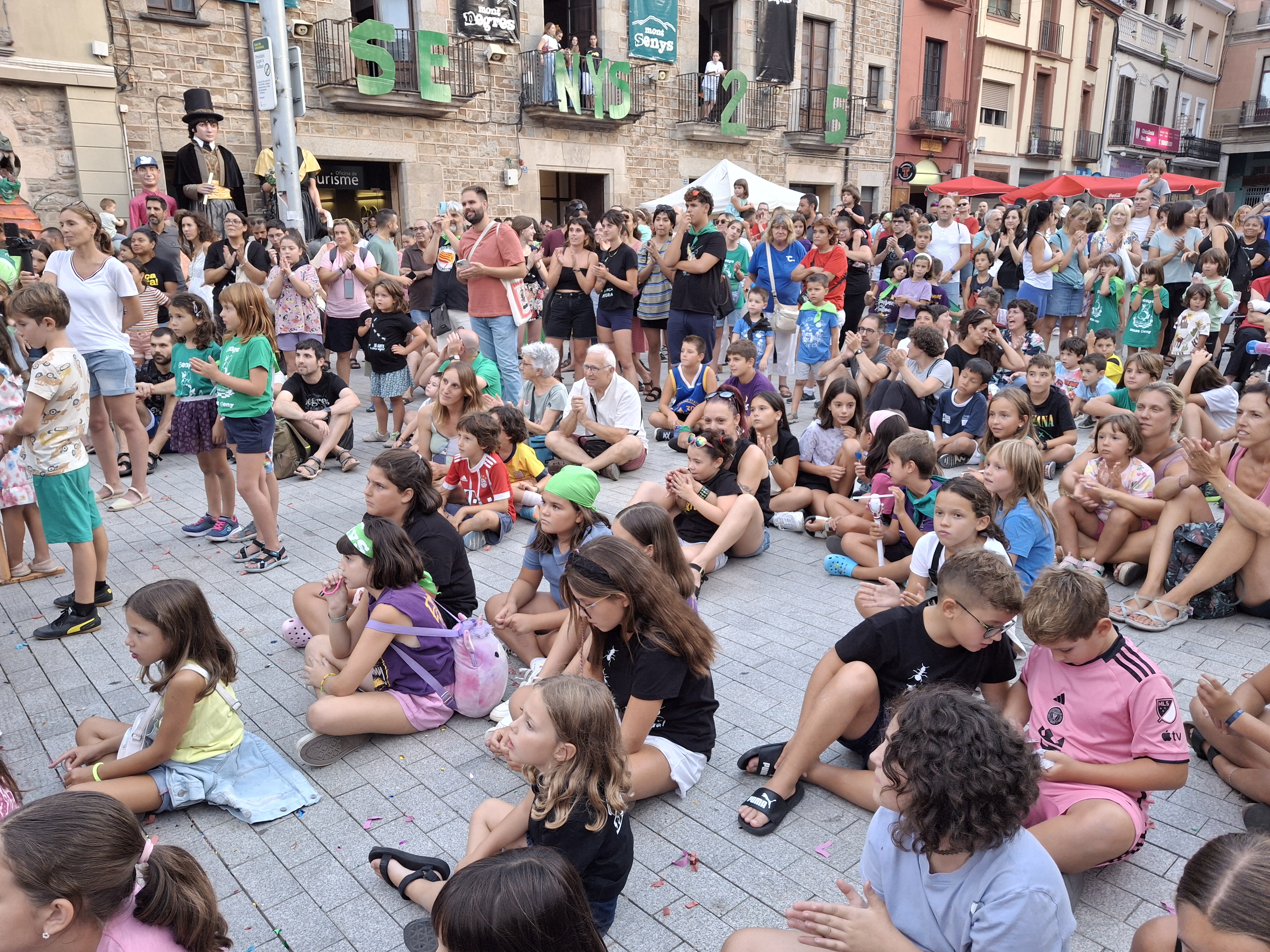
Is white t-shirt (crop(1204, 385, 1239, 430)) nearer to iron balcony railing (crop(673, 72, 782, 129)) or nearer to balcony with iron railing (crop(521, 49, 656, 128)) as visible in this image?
balcony with iron railing (crop(521, 49, 656, 128))

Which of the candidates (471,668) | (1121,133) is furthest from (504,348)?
(1121,133)

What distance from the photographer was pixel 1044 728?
2869mm

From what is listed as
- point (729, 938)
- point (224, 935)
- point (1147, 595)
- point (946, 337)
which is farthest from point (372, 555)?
point (946, 337)

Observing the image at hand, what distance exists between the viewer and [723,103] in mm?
21453

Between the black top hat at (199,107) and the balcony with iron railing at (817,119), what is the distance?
15.3 metres

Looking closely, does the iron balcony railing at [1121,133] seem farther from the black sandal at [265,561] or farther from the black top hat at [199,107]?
the black sandal at [265,561]

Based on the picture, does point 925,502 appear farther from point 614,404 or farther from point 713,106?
point 713,106

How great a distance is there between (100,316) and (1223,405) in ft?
26.1

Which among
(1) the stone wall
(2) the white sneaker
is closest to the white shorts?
(2) the white sneaker

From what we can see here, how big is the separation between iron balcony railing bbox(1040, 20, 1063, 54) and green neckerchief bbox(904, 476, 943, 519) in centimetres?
3102

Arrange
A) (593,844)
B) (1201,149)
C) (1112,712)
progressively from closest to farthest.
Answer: (593,844), (1112,712), (1201,149)

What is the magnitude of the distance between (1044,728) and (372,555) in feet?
8.30

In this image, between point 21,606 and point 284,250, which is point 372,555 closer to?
point 21,606

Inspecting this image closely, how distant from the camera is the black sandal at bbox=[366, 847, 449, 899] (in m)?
2.79
